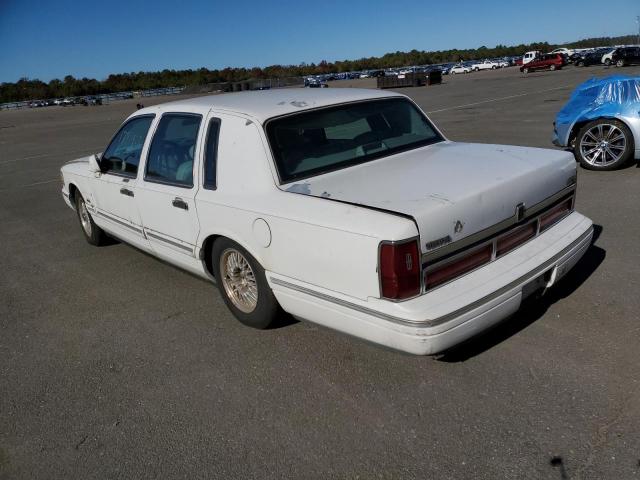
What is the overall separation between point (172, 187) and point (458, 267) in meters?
2.22

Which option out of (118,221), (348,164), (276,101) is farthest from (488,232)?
(118,221)

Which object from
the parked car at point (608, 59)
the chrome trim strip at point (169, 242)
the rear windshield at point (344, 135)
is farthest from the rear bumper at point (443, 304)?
the parked car at point (608, 59)

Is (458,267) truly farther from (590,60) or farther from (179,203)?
(590,60)

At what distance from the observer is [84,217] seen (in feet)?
20.3

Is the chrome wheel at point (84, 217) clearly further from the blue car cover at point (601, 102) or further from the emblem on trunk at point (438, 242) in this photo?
the blue car cover at point (601, 102)

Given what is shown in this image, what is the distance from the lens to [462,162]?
3.50 m

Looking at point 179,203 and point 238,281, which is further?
point 179,203

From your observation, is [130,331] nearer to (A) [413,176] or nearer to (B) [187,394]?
(B) [187,394]

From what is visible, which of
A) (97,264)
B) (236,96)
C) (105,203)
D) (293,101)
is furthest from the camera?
(97,264)

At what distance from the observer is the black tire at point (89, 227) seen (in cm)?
595

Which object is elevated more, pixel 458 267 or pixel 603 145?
pixel 458 267

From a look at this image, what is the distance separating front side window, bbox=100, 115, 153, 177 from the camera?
4.62m

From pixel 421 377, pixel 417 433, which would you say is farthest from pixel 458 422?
pixel 421 377

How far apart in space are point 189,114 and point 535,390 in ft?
9.76
